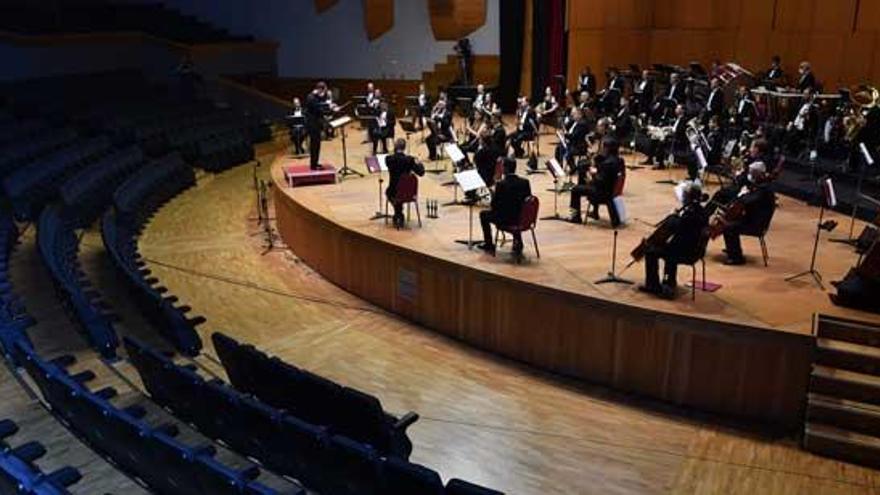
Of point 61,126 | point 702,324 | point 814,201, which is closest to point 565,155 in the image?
point 814,201

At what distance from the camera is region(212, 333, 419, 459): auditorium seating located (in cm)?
355

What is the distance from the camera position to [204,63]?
15.1 m

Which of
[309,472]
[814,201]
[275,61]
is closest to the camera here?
[309,472]

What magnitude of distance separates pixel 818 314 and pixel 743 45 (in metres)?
7.79

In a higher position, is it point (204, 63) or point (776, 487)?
point (204, 63)

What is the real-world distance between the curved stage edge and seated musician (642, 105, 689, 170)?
404 cm

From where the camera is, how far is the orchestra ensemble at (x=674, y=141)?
5.72 meters

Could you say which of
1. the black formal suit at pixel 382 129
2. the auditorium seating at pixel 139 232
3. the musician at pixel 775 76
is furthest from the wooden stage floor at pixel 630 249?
the musician at pixel 775 76

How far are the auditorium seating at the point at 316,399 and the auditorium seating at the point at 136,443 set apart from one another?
464 mm

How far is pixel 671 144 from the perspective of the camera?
9.44m

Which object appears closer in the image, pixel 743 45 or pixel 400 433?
pixel 400 433

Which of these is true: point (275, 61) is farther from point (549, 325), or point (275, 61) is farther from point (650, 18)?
point (549, 325)

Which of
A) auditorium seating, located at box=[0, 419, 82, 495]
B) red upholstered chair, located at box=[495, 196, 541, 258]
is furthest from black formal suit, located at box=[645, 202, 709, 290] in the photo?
auditorium seating, located at box=[0, 419, 82, 495]

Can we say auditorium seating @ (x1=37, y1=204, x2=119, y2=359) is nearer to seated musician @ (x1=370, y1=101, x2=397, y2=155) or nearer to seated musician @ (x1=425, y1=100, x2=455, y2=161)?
seated musician @ (x1=370, y1=101, x2=397, y2=155)
